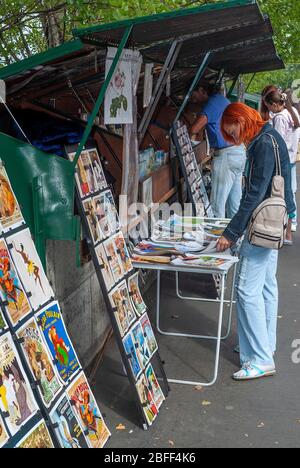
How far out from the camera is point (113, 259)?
4.02 m

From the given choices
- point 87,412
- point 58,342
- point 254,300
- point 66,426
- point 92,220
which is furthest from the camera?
point 254,300

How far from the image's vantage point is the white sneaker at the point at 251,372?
473 cm

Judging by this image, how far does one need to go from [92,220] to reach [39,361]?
1097 mm

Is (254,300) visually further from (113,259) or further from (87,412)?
(87,412)

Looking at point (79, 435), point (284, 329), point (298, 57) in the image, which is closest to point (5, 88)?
point (79, 435)

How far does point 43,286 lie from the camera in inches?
127

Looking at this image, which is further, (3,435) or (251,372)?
(251,372)

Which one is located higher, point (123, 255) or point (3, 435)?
point (123, 255)

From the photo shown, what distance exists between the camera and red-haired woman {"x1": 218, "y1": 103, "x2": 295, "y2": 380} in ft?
14.4

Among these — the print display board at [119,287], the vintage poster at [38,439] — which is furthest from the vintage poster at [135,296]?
the vintage poster at [38,439]

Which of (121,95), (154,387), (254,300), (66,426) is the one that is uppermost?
(121,95)

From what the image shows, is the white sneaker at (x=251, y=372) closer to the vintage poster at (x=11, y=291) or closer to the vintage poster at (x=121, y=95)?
the vintage poster at (x=121, y=95)

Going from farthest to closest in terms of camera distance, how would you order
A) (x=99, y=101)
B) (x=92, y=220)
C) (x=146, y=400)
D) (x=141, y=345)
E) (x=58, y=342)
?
(x=141, y=345) < (x=146, y=400) < (x=92, y=220) < (x=99, y=101) < (x=58, y=342)

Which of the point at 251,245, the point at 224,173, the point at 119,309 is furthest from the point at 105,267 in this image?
the point at 224,173
